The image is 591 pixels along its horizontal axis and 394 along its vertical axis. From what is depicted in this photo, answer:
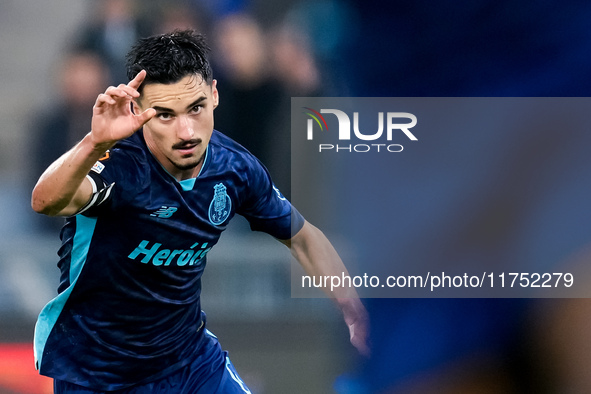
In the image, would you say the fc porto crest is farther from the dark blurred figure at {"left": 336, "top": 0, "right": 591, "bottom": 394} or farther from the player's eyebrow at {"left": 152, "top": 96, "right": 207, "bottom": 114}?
the dark blurred figure at {"left": 336, "top": 0, "right": 591, "bottom": 394}

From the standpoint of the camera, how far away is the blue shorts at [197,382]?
3.11 metres

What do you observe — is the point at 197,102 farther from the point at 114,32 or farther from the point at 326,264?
the point at 114,32

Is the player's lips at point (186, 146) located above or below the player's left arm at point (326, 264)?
above

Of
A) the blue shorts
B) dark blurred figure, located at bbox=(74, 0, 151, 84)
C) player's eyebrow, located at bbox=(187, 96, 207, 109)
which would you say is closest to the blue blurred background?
dark blurred figure, located at bbox=(74, 0, 151, 84)

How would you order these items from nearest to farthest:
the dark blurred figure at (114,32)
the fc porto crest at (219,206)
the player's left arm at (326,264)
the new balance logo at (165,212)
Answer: the new balance logo at (165,212)
the fc porto crest at (219,206)
the player's left arm at (326,264)
the dark blurred figure at (114,32)

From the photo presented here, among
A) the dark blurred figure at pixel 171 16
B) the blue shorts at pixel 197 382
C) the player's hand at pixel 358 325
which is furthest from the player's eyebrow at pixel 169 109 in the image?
the dark blurred figure at pixel 171 16

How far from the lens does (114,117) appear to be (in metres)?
2.34

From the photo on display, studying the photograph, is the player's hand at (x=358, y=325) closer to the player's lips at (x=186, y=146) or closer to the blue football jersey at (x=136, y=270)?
the blue football jersey at (x=136, y=270)

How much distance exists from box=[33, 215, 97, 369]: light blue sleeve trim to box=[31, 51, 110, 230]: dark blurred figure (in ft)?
6.38

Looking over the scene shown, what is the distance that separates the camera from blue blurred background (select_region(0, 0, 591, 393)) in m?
4.85

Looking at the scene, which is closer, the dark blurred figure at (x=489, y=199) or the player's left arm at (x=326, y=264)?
the player's left arm at (x=326, y=264)

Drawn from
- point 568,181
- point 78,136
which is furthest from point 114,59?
point 568,181

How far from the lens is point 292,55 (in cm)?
494

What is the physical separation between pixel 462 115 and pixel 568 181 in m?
0.81
